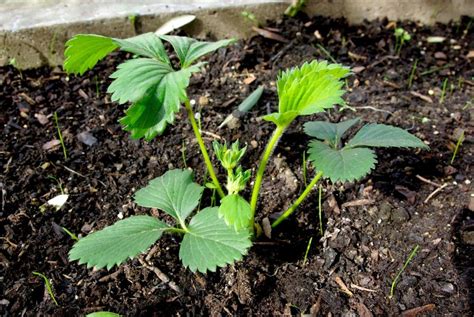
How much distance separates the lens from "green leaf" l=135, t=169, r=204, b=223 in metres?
1.45

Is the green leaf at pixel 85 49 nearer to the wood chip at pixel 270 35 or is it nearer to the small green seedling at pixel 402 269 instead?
the small green seedling at pixel 402 269

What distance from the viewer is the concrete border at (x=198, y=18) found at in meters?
2.13

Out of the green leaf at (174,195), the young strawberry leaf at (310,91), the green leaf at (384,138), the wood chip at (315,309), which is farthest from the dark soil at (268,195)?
the young strawberry leaf at (310,91)

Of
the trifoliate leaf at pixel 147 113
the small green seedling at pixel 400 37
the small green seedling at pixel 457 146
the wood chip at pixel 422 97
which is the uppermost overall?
the trifoliate leaf at pixel 147 113

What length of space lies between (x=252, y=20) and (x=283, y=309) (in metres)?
1.33

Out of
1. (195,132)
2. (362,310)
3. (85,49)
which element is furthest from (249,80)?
(362,310)

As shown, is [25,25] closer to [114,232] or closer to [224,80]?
[224,80]

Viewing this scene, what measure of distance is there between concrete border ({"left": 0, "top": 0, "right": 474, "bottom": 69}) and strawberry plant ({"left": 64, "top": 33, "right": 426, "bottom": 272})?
0.90 m

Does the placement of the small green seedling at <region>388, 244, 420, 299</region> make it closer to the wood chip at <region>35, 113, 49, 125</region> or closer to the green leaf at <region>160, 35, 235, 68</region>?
the green leaf at <region>160, 35, 235, 68</region>

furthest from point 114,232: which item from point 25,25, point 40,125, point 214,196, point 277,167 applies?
point 25,25

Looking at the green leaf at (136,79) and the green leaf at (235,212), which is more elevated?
the green leaf at (136,79)

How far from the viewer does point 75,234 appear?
5.33 feet

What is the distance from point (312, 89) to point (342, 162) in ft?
0.79

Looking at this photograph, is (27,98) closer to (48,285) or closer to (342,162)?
(48,285)
